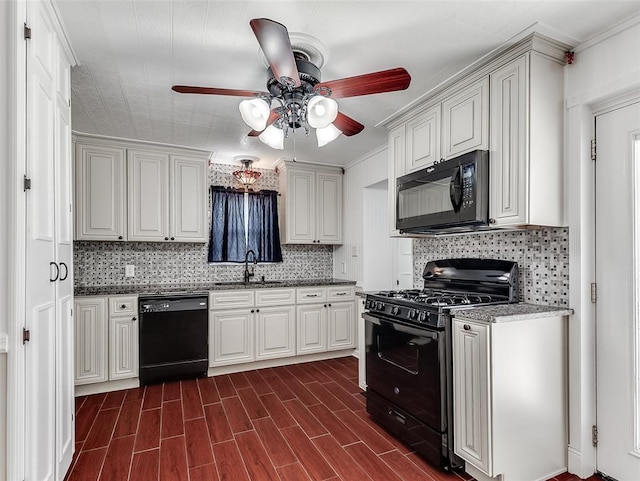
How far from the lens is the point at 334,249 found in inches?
194

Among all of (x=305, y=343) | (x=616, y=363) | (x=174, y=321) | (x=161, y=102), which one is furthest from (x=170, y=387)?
(x=616, y=363)

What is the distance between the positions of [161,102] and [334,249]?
9.41 ft

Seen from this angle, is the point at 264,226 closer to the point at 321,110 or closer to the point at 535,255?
the point at 321,110

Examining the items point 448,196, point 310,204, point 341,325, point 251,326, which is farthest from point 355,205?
point 448,196

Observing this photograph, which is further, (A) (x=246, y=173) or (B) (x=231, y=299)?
(A) (x=246, y=173)

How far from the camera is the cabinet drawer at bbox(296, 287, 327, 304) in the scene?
4070 millimetres

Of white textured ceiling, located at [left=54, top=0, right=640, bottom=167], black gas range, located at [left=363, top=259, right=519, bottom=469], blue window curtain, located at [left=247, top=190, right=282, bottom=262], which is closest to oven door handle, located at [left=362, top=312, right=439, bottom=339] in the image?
black gas range, located at [left=363, top=259, right=519, bottom=469]

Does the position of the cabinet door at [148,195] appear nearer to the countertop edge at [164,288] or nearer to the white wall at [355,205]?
the countertop edge at [164,288]

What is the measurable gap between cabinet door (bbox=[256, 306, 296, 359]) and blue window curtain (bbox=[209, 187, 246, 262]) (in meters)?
0.88

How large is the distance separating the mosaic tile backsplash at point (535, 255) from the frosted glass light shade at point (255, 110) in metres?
1.79

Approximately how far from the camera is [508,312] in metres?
1.96

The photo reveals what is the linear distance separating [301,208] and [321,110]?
8.78 feet

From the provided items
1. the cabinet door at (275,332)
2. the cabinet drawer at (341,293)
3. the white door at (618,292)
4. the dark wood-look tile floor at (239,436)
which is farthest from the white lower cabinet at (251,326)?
the white door at (618,292)

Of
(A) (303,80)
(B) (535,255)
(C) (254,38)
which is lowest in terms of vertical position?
(B) (535,255)
